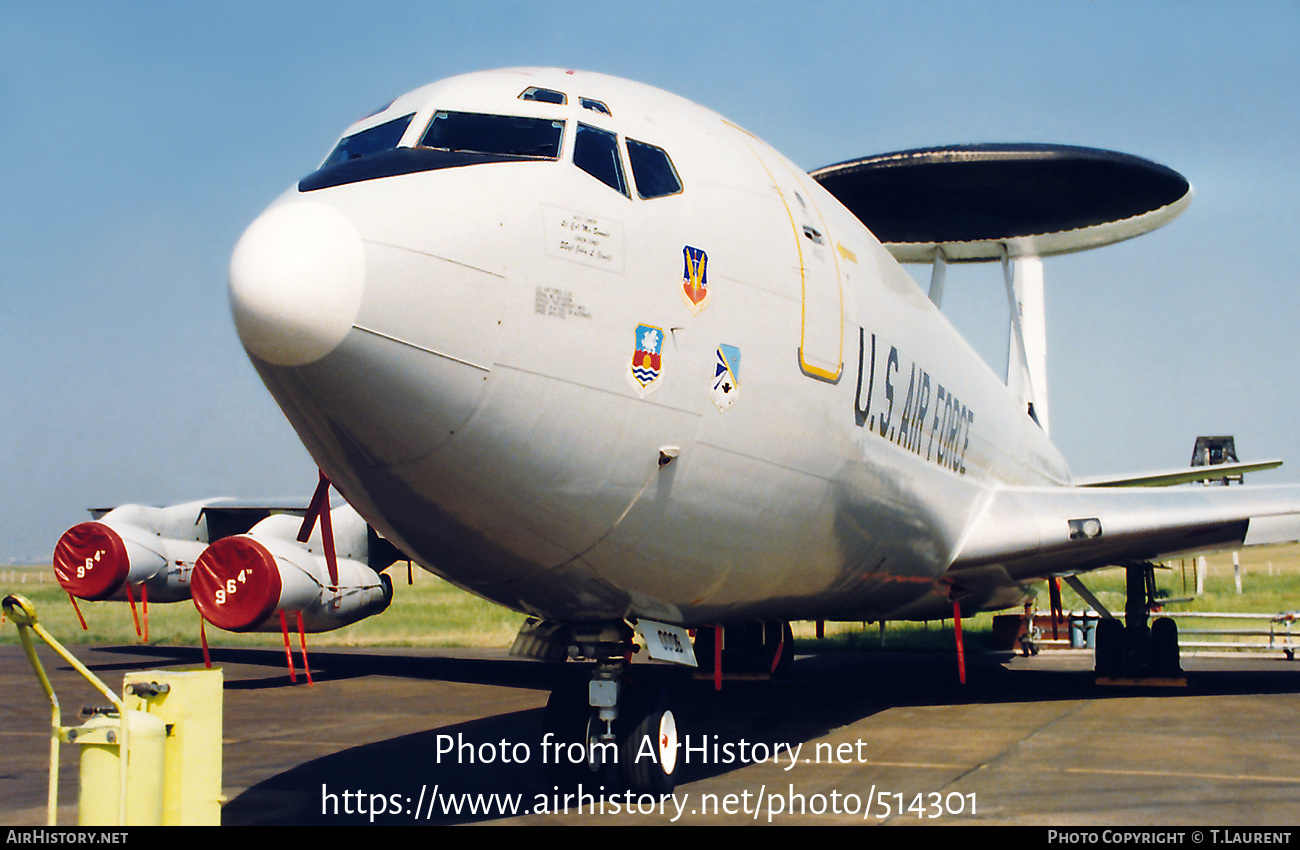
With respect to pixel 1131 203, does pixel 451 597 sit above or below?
below

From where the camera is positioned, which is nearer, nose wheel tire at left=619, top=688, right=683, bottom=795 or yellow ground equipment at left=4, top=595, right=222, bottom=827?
yellow ground equipment at left=4, top=595, right=222, bottom=827

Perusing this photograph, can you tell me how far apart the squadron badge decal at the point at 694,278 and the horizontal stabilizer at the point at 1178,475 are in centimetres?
1454

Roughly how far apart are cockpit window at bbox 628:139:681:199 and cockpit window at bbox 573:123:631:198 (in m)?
0.12

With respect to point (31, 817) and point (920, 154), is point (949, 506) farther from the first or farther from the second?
point (920, 154)

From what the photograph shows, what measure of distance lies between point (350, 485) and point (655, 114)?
125 inches

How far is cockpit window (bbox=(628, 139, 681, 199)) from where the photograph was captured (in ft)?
20.6

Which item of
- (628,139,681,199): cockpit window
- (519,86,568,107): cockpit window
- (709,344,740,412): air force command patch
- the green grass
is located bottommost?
the green grass

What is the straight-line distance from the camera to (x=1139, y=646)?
14820mm

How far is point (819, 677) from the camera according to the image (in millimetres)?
16797

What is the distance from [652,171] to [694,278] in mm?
759

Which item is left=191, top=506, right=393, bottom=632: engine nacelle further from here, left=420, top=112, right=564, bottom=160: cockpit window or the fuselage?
left=420, top=112, right=564, bottom=160: cockpit window

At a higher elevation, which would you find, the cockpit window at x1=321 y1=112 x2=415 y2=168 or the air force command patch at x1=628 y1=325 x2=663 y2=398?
Result: the cockpit window at x1=321 y1=112 x2=415 y2=168

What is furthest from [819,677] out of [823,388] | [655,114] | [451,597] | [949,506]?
[451,597]

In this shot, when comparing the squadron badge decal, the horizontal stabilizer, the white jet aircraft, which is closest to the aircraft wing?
the white jet aircraft
